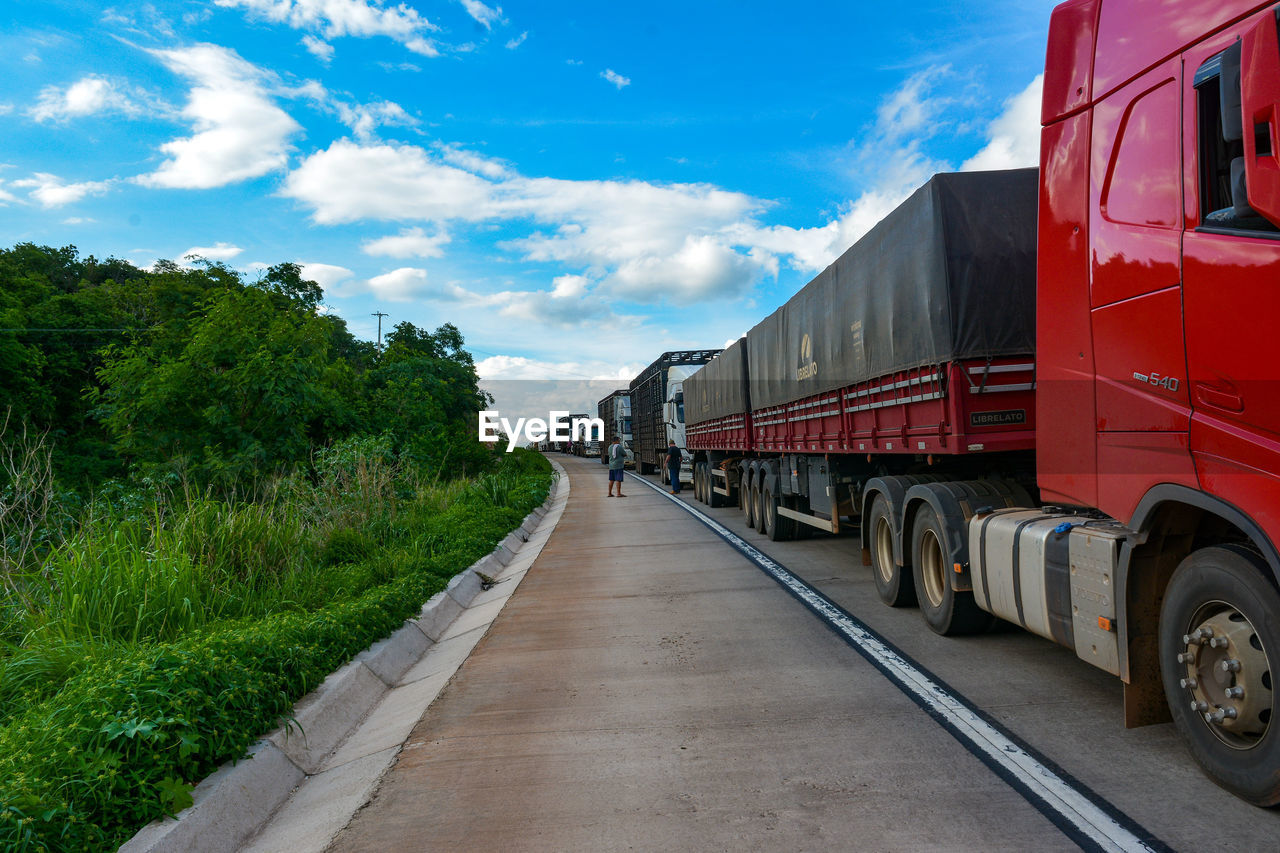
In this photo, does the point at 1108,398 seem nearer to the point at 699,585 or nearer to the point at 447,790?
the point at 447,790

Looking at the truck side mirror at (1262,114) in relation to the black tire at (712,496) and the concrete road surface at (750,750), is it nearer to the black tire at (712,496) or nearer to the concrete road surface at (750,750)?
the concrete road surface at (750,750)

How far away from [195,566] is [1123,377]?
277 inches

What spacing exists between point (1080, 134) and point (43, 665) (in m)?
A: 6.77

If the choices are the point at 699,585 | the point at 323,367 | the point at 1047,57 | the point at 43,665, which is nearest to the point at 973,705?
the point at 1047,57

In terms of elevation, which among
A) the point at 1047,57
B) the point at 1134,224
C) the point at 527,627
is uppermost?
the point at 1047,57

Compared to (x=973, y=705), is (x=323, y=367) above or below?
above

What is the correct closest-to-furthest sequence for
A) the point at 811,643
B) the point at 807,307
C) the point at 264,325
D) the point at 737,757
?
the point at 737,757 → the point at 811,643 → the point at 807,307 → the point at 264,325

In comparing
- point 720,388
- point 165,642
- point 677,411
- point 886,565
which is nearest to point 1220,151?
point 886,565

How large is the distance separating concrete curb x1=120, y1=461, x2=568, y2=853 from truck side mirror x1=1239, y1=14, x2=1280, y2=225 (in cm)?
465

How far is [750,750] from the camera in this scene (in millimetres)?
4324

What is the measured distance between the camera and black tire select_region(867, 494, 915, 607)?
24.7ft

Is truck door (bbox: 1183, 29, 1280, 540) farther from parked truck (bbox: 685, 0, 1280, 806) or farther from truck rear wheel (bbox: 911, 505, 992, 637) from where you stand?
truck rear wheel (bbox: 911, 505, 992, 637)

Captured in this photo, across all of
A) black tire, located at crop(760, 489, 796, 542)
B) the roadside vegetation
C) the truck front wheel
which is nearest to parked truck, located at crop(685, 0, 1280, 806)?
the roadside vegetation

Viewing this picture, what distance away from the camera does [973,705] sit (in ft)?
15.9
